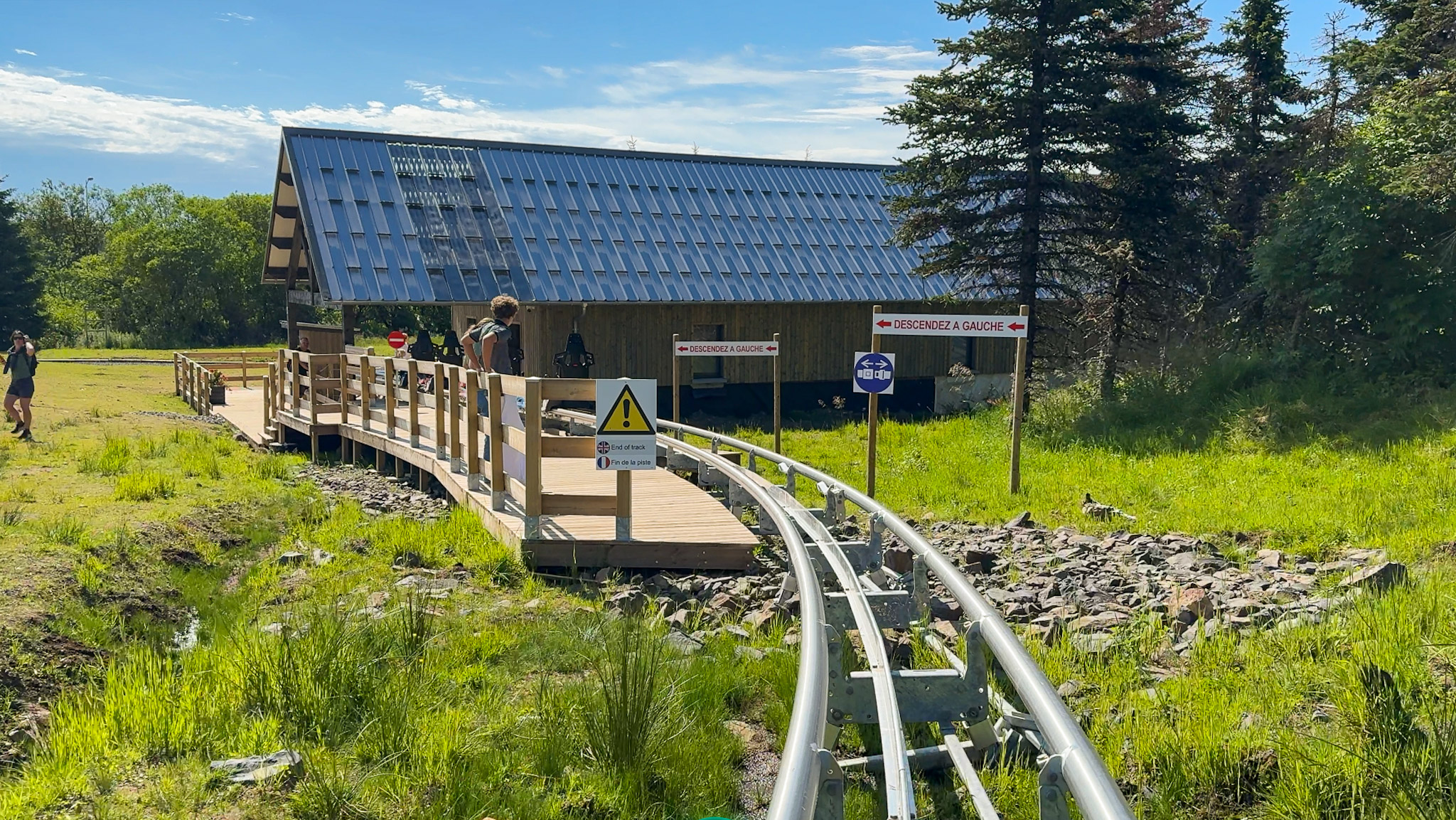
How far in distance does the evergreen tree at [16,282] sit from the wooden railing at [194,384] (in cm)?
2561

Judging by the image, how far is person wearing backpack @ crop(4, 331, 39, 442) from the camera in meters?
15.9

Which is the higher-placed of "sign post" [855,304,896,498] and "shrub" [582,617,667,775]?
"sign post" [855,304,896,498]

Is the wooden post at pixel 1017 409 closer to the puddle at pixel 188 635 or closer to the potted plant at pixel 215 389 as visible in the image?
the puddle at pixel 188 635

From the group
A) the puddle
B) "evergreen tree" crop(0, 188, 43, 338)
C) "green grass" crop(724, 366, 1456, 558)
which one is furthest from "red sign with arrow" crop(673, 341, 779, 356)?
"evergreen tree" crop(0, 188, 43, 338)

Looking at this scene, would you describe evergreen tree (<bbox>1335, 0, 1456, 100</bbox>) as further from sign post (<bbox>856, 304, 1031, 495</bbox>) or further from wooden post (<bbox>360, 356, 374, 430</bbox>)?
wooden post (<bbox>360, 356, 374, 430</bbox>)

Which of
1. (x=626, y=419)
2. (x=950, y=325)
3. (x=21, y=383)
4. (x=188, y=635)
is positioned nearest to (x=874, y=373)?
(x=950, y=325)

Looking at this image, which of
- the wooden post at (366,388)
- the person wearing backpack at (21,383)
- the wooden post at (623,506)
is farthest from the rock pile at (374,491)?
the person wearing backpack at (21,383)

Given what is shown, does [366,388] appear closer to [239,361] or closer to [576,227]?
[576,227]

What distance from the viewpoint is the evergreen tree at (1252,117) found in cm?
2315

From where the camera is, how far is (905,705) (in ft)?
15.0

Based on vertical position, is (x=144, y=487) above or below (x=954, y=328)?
below

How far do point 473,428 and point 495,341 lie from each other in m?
0.90

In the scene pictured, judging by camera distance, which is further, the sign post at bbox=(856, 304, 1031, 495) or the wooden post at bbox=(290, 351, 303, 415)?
the wooden post at bbox=(290, 351, 303, 415)

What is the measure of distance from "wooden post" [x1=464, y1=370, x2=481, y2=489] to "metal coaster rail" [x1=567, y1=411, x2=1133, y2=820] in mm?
3431
